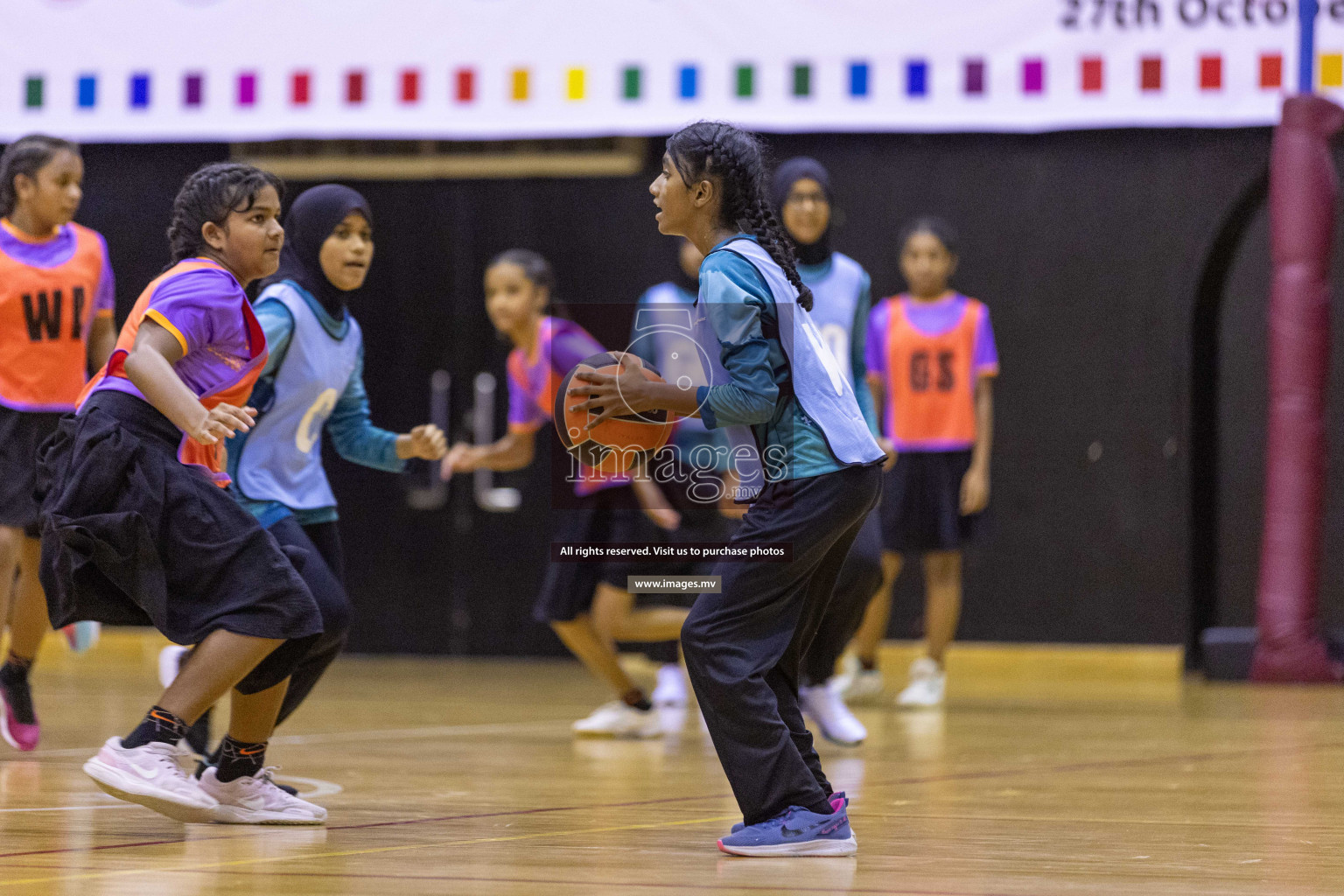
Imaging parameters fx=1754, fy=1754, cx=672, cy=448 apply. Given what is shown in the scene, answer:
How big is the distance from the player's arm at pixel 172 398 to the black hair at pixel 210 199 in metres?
0.38

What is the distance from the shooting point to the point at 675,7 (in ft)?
25.1

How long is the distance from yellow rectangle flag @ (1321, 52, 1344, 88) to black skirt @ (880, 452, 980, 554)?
2.25m

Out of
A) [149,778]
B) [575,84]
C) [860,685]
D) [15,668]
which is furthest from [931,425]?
[149,778]

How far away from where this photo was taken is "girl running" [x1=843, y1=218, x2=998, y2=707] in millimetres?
7109

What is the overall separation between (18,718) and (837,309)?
270cm

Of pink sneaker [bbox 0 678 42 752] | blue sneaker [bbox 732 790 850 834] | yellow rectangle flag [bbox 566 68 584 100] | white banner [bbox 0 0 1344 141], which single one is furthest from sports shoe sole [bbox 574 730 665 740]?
yellow rectangle flag [bbox 566 68 584 100]

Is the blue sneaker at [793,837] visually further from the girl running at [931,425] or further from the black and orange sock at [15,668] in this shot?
the girl running at [931,425]

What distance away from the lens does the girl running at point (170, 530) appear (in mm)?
3229

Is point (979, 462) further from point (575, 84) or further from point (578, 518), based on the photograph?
point (575, 84)

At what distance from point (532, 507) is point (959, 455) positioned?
7.95ft

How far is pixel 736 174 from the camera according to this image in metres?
3.33

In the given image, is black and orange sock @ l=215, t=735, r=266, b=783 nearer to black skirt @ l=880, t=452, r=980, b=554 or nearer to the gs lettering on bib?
black skirt @ l=880, t=452, r=980, b=554

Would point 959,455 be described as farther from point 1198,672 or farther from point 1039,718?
point 1198,672

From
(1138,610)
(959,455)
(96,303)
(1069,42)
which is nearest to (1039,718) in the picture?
(959,455)
